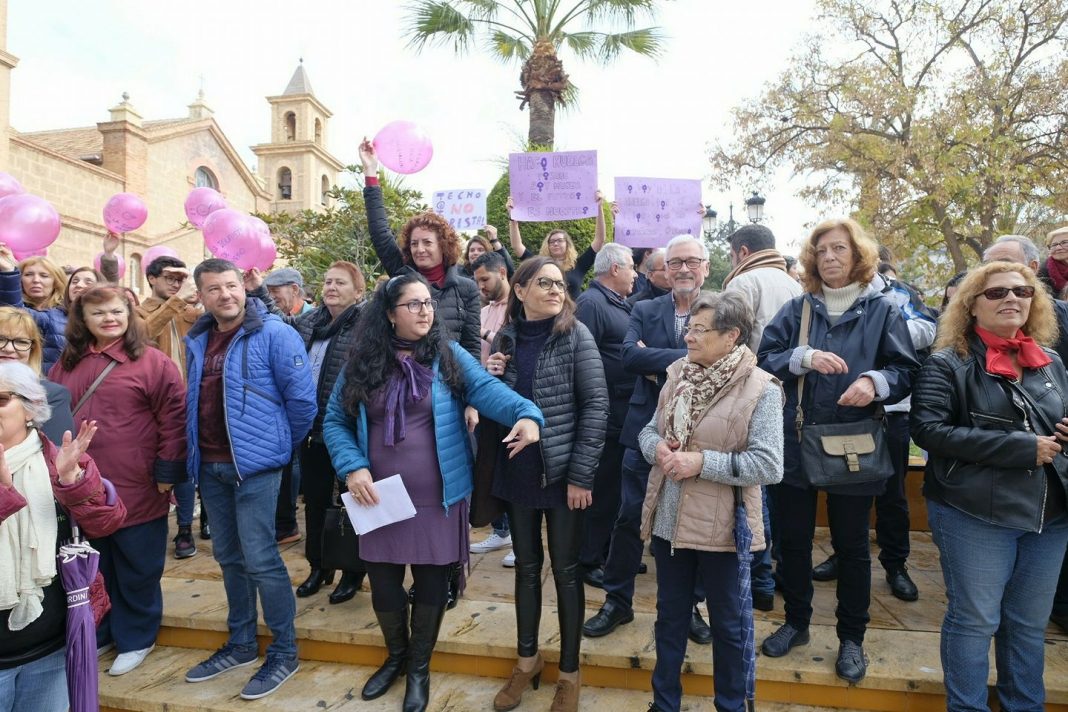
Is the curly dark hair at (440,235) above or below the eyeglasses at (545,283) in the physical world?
above

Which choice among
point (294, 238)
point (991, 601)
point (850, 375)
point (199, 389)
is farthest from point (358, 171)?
point (991, 601)

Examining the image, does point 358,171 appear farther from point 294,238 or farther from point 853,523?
point 853,523

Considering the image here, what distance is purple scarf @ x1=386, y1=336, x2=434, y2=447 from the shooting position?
282 cm

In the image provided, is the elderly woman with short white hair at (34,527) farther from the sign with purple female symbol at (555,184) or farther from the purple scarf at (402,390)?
the sign with purple female symbol at (555,184)

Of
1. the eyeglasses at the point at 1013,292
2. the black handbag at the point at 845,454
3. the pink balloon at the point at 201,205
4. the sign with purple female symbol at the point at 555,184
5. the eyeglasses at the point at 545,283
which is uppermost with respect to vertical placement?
the pink balloon at the point at 201,205

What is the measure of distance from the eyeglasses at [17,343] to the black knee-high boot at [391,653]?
2.06 meters

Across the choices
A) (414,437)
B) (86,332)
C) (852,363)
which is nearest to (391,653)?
(414,437)

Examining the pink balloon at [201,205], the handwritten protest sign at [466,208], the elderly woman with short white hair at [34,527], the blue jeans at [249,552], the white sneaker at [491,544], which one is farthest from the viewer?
the pink balloon at [201,205]

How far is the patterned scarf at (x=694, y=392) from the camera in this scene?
103 inches

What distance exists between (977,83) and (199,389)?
1558 cm

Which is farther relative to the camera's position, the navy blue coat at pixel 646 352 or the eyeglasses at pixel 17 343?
the navy blue coat at pixel 646 352

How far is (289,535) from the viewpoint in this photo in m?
4.87

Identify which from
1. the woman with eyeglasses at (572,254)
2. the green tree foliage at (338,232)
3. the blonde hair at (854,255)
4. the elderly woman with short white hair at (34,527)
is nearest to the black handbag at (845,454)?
the blonde hair at (854,255)

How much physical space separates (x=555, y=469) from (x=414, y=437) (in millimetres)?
648
